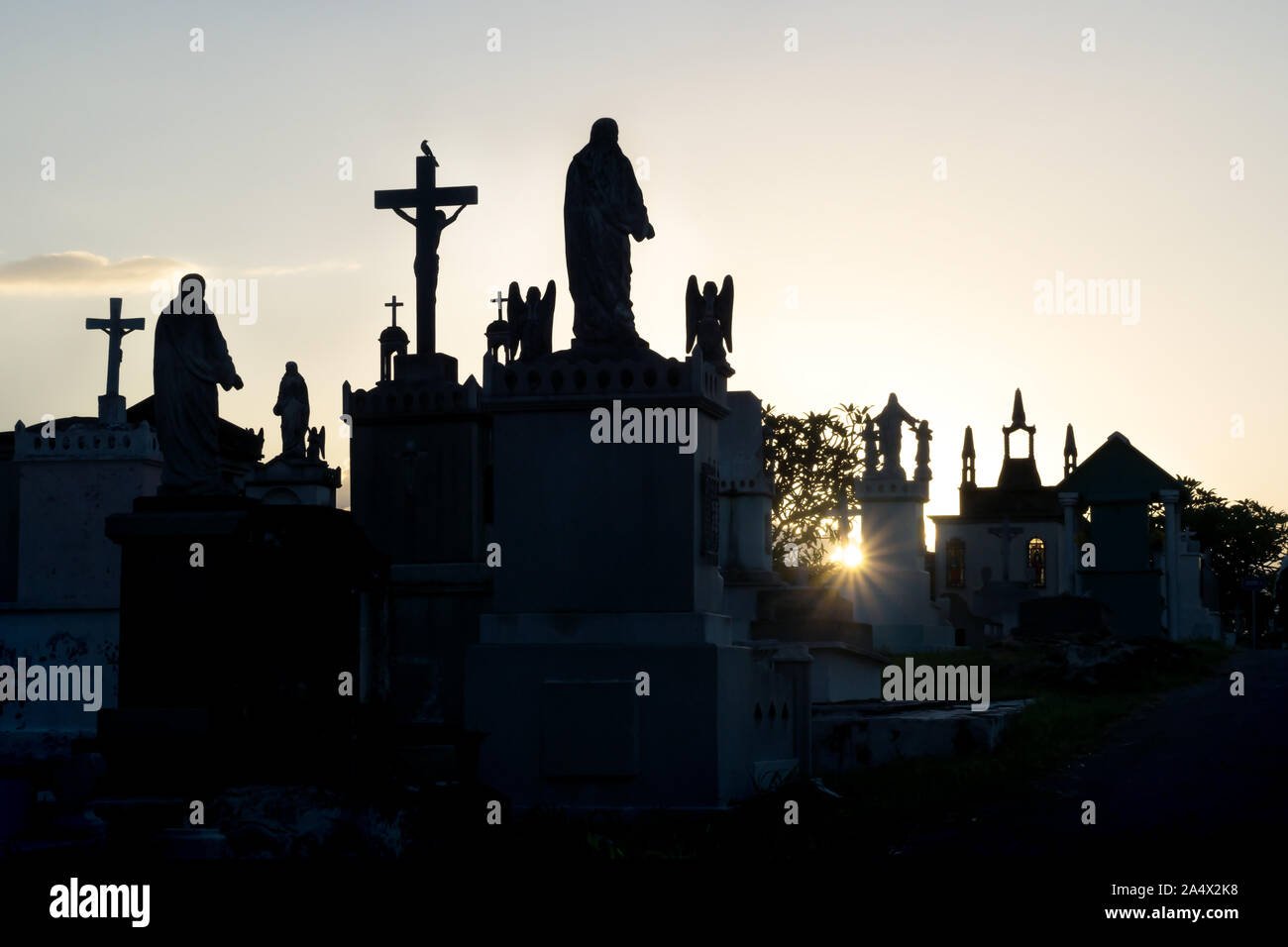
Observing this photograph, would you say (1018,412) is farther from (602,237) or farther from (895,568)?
(602,237)

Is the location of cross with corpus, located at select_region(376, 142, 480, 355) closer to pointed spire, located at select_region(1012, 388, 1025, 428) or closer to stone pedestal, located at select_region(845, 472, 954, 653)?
stone pedestal, located at select_region(845, 472, 954, 653)

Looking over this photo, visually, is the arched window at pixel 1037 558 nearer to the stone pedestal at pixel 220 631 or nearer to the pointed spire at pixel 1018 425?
the pointed spire at pixel 1018 425

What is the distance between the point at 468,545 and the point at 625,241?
→ 5752 millimetres

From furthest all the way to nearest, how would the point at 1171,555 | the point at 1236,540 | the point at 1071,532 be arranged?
the point at 1236,540
the point at 1071,532
the point at 1171,555

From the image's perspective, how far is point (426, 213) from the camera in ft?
73.3

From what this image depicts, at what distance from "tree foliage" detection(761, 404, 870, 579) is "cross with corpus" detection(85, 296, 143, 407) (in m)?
43.0

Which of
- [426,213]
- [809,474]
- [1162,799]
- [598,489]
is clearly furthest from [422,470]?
[809,474]

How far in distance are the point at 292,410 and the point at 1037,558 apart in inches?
2147

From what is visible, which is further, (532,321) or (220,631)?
(532,321)

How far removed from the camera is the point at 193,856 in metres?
10.7

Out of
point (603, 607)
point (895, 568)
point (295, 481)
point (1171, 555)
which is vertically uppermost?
point (295, 481)

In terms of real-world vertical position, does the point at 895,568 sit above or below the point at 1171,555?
below

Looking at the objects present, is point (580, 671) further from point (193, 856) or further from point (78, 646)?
point (78, 646)
